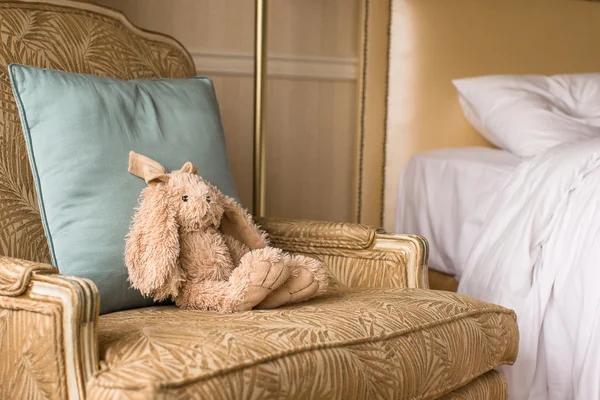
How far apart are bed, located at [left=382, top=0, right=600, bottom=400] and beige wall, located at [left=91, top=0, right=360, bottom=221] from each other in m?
0.21

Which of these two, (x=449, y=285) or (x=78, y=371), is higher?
(x=78, y=371)

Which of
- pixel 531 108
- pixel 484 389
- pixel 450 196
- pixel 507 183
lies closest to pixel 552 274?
pixel 507 183

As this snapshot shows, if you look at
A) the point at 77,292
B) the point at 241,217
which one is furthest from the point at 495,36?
the point at 77,292

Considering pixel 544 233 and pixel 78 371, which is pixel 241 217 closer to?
pixel 78 371

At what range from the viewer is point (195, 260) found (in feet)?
4.71

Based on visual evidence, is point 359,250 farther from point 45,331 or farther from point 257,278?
point 45,331

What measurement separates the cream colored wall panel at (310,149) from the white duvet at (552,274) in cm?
91

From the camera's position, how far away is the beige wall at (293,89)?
2.58 metres

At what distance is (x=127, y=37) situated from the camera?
185 cm

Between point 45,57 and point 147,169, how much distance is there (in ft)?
1.29

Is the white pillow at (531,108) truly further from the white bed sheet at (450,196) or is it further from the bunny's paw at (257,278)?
the bunny's paw at (257,278)

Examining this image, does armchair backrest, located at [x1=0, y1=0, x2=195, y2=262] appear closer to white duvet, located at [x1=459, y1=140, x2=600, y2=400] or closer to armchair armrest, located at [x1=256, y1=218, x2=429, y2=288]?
armchair armrest, located at [x1=256, y1=218, x2=429, y2=288]

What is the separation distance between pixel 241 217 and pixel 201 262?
17 cm

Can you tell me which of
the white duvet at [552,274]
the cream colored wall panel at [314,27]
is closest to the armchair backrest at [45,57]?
the cream colored wall panel at [314,27]
